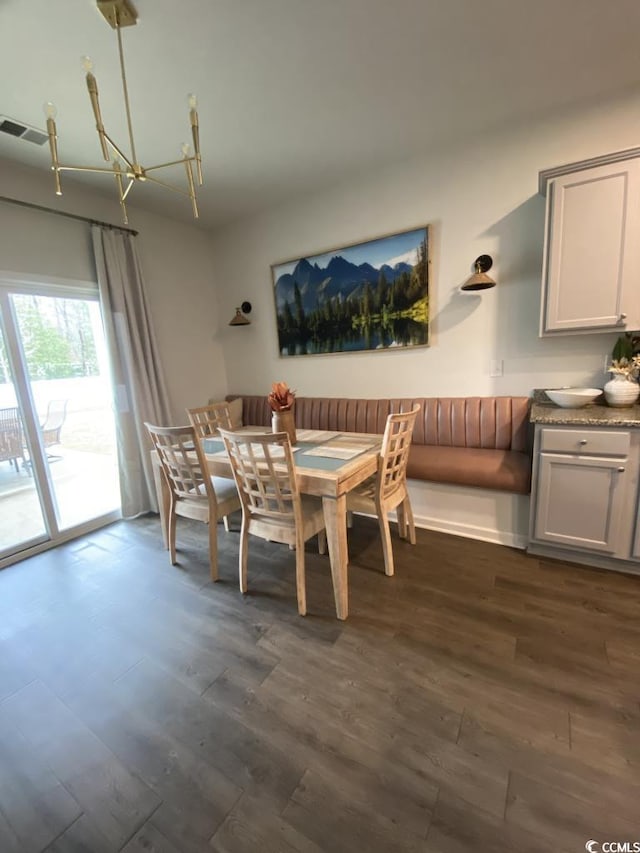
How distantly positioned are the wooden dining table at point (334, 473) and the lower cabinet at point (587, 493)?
1049 millimetres

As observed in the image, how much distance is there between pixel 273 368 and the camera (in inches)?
155

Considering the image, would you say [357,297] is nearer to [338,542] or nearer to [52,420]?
[338,542]

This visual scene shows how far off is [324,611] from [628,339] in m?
2.55

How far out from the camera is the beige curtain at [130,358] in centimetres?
301

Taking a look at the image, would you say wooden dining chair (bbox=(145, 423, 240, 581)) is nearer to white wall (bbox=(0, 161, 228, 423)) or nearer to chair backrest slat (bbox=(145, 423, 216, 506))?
chair backrest slat (bbox=(145, 423, 216, 506))

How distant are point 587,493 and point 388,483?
117cm

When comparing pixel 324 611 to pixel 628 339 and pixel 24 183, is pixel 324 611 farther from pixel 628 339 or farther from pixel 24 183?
pixel 24 183

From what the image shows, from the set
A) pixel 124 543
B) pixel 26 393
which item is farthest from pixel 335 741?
pixel 26 393

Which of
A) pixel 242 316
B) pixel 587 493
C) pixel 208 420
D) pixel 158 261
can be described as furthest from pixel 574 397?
pixel 158 261

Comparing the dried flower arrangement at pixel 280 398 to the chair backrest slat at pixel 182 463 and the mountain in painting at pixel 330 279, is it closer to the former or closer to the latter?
the chair backrest slat at pixel 182 463

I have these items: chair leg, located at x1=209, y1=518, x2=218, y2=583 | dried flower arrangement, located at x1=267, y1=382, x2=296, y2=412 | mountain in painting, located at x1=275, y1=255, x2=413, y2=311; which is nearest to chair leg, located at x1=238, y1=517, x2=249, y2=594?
chair leg, located at x1=209, y1=518, x2=218, y2=583

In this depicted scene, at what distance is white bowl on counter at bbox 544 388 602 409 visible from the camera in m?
2.27

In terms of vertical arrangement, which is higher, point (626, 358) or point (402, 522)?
point (626, 358)

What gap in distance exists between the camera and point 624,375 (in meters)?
2.25
